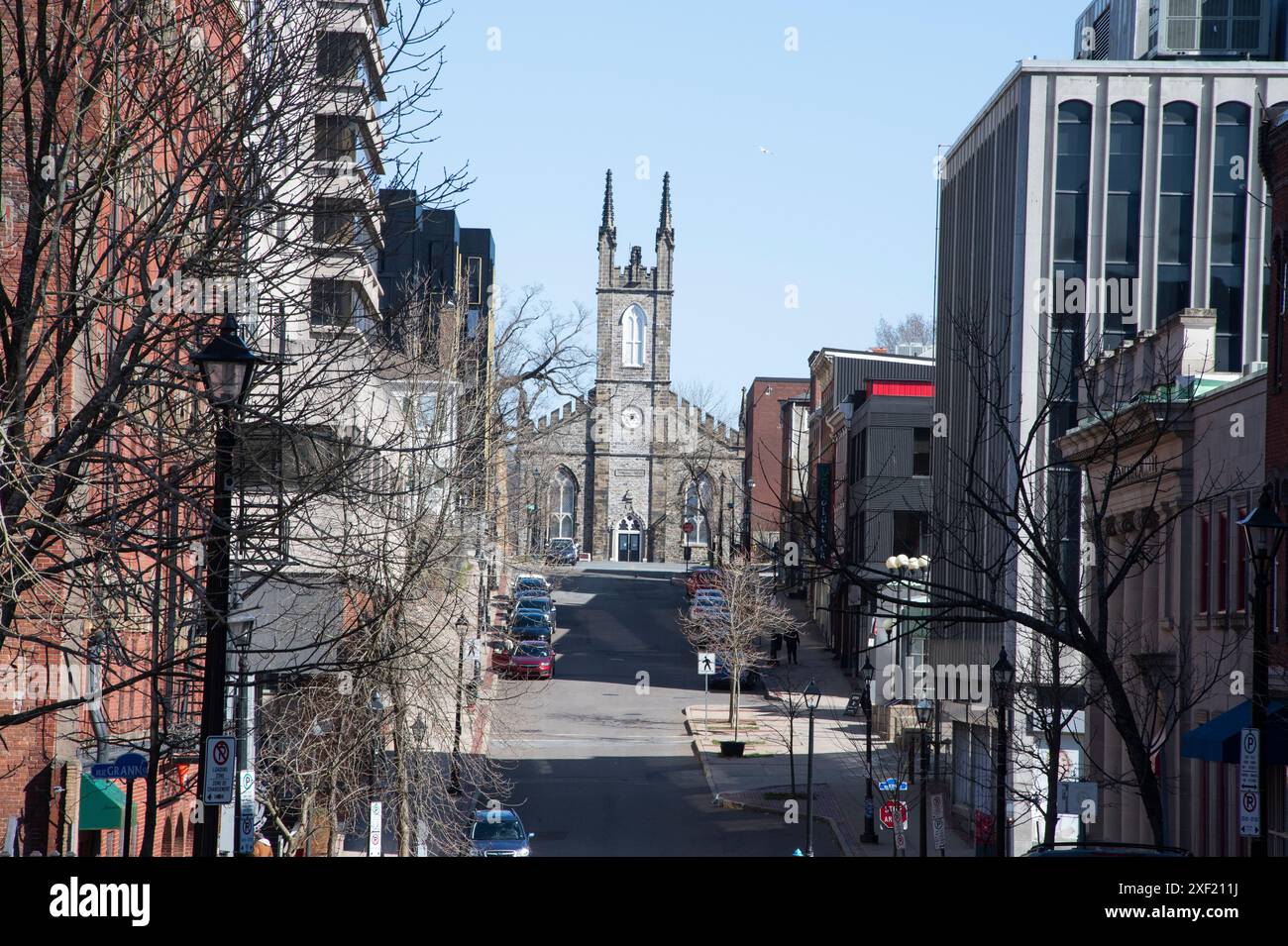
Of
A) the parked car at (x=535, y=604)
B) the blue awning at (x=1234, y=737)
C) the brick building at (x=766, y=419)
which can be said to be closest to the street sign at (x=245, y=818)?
the blue awning at (x=1234, y=737)

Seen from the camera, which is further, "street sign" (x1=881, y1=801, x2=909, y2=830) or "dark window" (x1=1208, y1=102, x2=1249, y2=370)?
"dark window" (x1=1208, y1=102, x2=1249, y2=370)

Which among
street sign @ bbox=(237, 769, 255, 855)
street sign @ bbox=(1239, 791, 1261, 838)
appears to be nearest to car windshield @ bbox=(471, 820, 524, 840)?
street sign @ bbox=(237, 769, 255, 855)

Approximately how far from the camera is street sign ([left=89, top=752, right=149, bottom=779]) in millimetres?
17047

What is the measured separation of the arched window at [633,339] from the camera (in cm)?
11744

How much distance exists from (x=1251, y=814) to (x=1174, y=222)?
33765 millimetres

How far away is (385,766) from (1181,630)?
44.8 feet

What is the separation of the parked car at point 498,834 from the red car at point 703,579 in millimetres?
30979

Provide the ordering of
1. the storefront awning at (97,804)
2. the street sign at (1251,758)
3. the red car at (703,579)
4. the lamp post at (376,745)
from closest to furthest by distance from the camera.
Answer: the street sign at (1251,758)
the storefront awning at (97,804)
the lamp post at (376,745)
the red car at (703,579)

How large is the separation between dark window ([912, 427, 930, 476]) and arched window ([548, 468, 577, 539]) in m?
54.6

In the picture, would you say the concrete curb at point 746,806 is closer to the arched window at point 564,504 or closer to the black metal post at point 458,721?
the black metal post at point 458,721

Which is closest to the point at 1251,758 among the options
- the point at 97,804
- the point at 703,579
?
the point at 97,804

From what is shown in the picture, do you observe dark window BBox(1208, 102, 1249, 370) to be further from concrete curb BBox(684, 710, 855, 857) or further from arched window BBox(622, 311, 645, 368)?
arched window BBox(622, 311, 645, 368)
